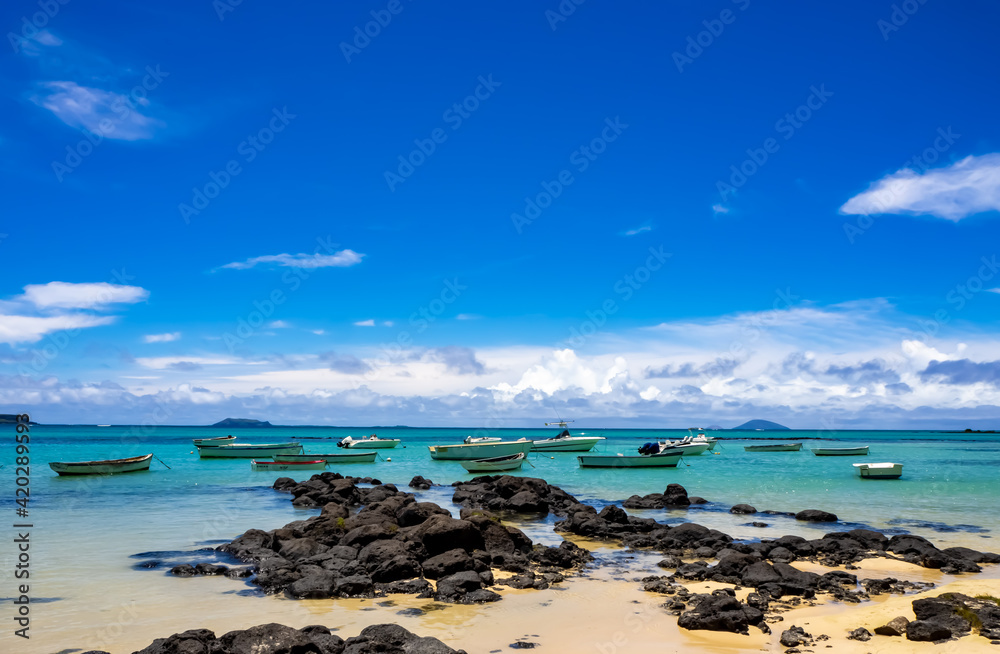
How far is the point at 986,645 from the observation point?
10.3 meters

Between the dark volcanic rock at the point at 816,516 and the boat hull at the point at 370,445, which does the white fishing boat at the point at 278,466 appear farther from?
the dark volcanic rock at the point at 816,516

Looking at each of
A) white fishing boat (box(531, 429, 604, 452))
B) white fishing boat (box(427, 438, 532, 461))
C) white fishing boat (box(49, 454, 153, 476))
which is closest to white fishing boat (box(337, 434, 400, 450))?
white fishing boat (box(427, 438, 532, 461))

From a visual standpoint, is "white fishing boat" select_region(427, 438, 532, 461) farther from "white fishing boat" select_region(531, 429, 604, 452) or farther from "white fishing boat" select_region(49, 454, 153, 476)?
"white fishing boat" select_region(49, 454, 153, 476)

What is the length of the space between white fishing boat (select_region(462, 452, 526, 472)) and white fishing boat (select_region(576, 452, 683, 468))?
5464 mm

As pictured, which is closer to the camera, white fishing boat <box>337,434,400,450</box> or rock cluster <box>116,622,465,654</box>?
rock cluster <box>116,622,465,654</box>

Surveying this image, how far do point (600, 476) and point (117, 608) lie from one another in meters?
37.0

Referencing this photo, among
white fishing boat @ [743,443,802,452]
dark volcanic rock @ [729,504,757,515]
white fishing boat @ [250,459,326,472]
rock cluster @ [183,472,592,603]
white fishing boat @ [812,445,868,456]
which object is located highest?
rock cluster @ [183,472,592,603]

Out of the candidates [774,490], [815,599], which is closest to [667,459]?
[774,490]

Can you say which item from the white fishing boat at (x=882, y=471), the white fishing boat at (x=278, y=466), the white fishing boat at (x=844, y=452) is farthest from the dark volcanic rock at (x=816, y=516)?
the white fishing boat at (x=844, y=452)

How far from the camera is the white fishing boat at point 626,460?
52.2 metres

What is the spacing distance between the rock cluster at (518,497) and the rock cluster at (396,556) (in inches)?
303

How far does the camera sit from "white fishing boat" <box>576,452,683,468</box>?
52.2 m

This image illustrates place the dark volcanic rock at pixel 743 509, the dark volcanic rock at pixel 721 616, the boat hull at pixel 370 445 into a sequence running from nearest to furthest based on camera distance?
1. the dark volcanic rock at pixel 721 616
2. the dark volcanic rock at pixel 743 509
3. the boat hull at pixel 370 445

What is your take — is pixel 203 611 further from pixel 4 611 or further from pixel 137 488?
pixel 137 488
